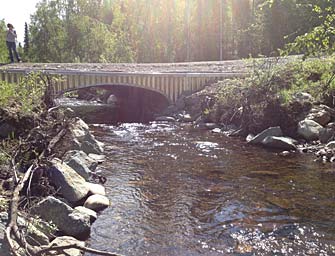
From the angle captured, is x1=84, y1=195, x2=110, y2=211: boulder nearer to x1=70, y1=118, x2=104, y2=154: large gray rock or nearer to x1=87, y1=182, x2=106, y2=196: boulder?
x1=87, y1=182, x2=106, y2=196: boulder

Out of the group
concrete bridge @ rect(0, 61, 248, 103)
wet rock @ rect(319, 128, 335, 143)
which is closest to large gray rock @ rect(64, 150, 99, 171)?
wet rock @ rect(319, 128, 335, 143)

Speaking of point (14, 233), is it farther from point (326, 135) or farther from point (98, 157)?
point (326, 135)

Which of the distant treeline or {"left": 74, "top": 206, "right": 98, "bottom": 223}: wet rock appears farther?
the distant treeline

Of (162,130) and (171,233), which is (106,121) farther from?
(171,233)

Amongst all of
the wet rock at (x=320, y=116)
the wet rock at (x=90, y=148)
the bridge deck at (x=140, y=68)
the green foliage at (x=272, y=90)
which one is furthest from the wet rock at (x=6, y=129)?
the bridge deck at (x=140, y=68)

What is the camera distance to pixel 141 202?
11.3 meters

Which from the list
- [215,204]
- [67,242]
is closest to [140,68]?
[215,204]

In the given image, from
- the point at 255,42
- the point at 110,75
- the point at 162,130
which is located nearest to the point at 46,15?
the point at 255,42

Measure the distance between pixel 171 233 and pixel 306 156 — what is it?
8995 millimetres

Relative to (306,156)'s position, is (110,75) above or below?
above

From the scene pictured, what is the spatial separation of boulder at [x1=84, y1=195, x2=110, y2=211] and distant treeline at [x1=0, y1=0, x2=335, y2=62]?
44.8m

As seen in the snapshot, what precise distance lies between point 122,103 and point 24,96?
97.1ft

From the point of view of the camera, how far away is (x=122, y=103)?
43562 millimetres

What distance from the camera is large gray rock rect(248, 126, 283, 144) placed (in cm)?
1906
